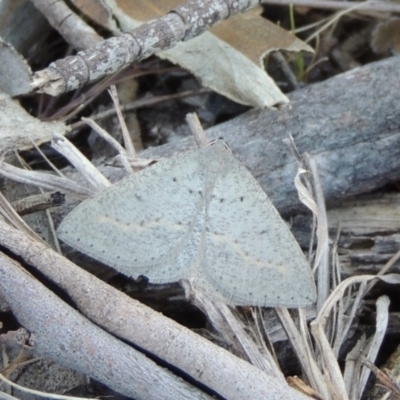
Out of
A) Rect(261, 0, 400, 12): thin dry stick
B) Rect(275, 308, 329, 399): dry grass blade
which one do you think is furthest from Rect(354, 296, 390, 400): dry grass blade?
Rect(261, 0, 400, 12): thin dry stick

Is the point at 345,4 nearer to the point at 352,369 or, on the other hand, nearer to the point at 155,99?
the point at 155,99

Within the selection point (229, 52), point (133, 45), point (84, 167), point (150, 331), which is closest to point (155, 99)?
point (229, 52)

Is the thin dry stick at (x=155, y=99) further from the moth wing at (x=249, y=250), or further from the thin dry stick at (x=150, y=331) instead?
the thin dry stick at (x=150, y=331)

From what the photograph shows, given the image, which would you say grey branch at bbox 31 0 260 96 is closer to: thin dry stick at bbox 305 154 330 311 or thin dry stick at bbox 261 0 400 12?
thin dry stick at bbox 261 0 400 12

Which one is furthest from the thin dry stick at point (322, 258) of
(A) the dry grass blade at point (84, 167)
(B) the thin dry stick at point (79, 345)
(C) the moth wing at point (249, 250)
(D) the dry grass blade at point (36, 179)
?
(D) the dry grass blade at point (36, 179)

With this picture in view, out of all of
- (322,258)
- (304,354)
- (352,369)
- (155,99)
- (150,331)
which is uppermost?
(155,99)

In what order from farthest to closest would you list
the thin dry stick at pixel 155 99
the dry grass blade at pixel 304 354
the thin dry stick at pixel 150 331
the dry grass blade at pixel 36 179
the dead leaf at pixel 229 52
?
1. the thin dry stick at pixel 155 99
2. the dead leaf at pixel 229 52
3. the dry grass blade at pixel 36 179
4. the dry grass blade at pixel 304 354
5. the thin dry stick at pixel 150 331

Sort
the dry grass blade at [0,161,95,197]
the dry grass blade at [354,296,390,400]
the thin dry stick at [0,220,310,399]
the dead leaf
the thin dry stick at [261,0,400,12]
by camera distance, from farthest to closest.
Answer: the thin dry stick at [261,0,400,12] < the dead leaf < the dry grass blade at [0,161,95,197] < the dry grass blade at [354,296,390,400] < the thin dry stick at [0,220,310,399]

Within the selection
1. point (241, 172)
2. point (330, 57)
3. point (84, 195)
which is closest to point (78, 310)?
point (84, 195)
